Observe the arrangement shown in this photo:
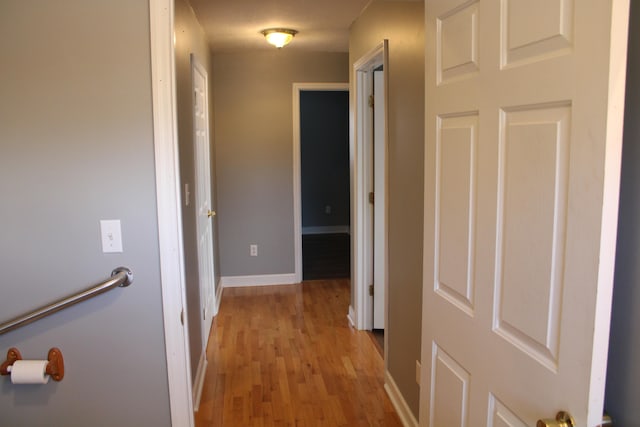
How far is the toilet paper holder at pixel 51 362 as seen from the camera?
1602mm

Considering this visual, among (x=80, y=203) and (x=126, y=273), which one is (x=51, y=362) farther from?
(x=80, y=203)

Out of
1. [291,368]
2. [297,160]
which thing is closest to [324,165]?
[297,160]

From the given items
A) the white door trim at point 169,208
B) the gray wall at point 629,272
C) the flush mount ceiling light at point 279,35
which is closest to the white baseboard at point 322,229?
Answer: the flush mount ceiling light at point 279,35

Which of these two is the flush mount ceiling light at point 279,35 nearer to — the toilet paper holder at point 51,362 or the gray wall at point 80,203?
the gray wall at point 80,203

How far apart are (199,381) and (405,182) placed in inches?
64.9

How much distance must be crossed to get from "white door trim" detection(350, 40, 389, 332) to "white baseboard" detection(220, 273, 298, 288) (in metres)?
1.37

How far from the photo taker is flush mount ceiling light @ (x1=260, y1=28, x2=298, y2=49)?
12.6 feet

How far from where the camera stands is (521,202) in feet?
3.64

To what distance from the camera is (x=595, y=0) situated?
0.87m

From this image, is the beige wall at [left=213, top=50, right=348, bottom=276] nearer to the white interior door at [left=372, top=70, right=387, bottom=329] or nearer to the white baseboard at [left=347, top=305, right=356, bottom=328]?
the white baseboard at [left=347, top=305, right=356, bottom=328]

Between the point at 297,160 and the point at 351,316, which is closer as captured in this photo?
the point at 351,316

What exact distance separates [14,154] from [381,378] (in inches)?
91.9

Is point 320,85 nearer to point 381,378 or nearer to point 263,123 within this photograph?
point 263,123

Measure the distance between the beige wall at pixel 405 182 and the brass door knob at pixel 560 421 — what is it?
1.28m
